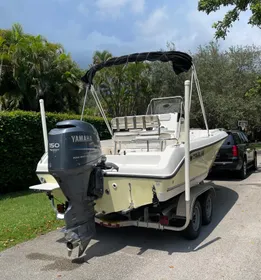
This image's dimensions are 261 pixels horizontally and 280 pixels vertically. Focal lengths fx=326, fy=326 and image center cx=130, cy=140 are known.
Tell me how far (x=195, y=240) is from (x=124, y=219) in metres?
1.16

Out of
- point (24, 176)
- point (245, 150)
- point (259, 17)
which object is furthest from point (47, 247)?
point (259, 17)

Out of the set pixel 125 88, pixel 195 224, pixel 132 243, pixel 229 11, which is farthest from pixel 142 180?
pixel 125 88

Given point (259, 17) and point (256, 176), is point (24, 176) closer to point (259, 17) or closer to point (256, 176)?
point (256, 176)

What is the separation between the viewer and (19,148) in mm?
9242

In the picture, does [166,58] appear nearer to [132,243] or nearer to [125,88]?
[132,243]

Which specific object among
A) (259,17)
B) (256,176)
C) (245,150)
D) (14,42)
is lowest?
(256,176)

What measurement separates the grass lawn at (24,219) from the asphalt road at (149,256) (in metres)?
0.33

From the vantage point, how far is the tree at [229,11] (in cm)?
1122

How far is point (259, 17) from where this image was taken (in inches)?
434

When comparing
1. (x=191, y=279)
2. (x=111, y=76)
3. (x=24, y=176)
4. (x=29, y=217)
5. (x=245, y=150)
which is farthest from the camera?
(x=111, y=76)

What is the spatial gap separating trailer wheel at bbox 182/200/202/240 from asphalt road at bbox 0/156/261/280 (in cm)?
10

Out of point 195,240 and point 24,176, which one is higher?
point 24,176

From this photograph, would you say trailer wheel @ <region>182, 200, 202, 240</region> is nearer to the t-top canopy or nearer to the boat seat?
the boat seat

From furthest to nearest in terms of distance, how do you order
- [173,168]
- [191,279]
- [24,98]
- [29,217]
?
1. [24,98]
2. [29,217]
3. [173,168]
4. [191,279]
